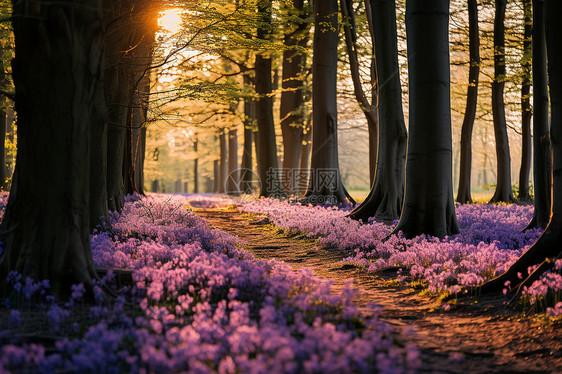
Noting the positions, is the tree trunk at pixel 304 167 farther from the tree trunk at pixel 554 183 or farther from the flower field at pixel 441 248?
the tree trunk at pixel 554 183

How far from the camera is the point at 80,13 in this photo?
5.08 meters

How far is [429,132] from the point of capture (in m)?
9.63

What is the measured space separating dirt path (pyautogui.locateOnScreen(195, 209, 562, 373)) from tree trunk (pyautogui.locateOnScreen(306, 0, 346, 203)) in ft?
32.0

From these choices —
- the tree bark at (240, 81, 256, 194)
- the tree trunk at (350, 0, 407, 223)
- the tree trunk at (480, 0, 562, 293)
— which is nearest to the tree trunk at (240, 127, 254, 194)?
the tree bark at (240, 81, 256, 194)

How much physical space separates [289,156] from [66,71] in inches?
813

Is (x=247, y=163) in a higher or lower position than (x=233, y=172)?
higher

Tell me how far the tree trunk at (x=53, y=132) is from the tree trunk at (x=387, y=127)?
944 centimetres

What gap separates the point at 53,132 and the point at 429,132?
7.16 metres

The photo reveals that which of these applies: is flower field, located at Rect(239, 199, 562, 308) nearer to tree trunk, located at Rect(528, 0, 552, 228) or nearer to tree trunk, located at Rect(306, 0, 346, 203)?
tree trunk, located at Rect(528, 0, 552, 228)

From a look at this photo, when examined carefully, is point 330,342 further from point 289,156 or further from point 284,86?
point 284,86

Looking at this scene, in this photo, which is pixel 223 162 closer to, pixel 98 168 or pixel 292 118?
pixel 292 118

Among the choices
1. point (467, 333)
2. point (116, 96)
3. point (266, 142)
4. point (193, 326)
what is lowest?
point (467, 333)

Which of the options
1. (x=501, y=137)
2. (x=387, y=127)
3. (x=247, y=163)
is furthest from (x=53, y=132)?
(x=247, y=163)

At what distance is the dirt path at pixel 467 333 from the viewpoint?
13.5 ft
